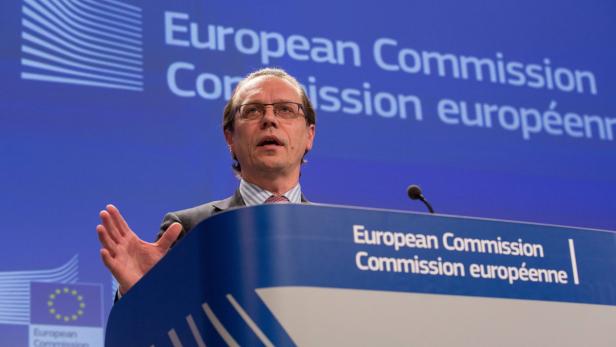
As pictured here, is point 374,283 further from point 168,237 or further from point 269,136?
point 269,136

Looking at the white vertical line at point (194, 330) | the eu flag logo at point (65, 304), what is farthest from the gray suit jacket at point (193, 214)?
the eu flag logo at point (65, 304)

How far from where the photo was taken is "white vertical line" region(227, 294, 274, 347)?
53.8 inches

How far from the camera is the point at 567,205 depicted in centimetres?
471

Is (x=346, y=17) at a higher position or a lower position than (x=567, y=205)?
higher

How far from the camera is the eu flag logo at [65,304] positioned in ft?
11.7

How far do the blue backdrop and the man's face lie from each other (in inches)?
61.3

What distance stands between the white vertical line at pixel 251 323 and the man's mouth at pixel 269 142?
0.90 meters

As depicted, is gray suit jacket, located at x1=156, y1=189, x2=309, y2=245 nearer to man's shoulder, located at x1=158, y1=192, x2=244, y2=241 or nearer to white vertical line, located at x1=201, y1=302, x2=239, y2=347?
man's shoulder, located at x1=158, y1=192, x2=244, y2=241

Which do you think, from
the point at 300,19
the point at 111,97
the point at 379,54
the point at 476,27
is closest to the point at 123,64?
the point at 111,97

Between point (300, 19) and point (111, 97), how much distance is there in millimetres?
931

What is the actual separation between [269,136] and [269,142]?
1 cm

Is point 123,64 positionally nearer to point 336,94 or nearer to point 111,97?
point 111,97

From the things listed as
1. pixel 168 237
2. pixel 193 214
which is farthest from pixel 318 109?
pixel 168 237

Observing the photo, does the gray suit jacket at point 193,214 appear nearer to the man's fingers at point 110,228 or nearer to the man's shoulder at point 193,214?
the man's shoulder at point 193,214
